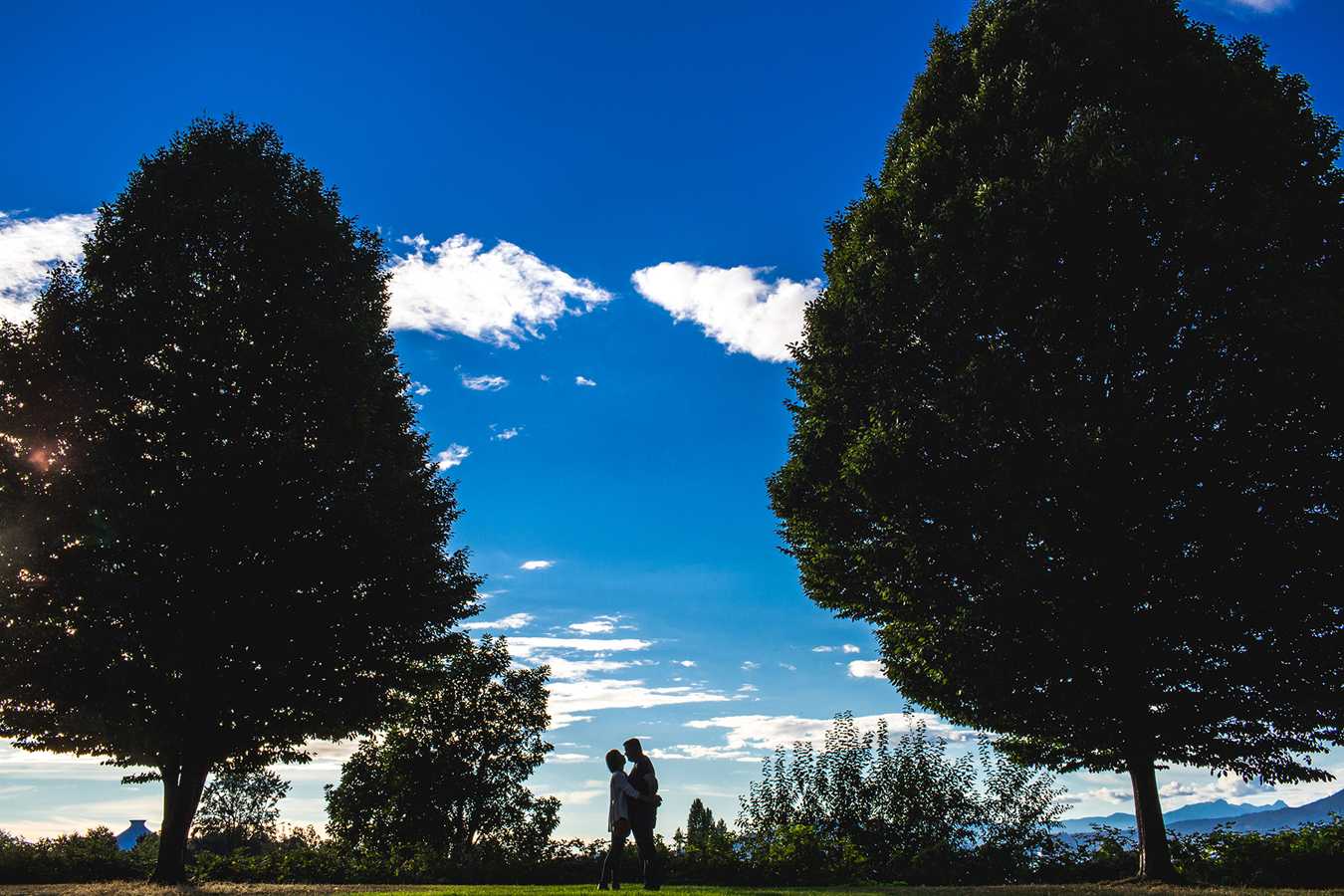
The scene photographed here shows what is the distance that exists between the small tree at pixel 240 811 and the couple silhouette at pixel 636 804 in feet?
227

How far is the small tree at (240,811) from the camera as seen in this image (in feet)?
212

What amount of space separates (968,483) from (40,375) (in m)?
18.2

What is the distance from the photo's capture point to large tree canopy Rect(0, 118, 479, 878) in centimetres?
1251

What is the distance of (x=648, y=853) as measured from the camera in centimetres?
1030

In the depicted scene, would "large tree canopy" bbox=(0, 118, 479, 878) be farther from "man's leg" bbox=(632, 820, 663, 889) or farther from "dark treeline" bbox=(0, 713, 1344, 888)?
"man's leg" bbox=(632, 820, 663, 889)

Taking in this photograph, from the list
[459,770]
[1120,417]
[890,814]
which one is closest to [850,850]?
[890,814]

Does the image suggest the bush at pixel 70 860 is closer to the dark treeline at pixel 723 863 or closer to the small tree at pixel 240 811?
the dark treeline at pixel 723 863

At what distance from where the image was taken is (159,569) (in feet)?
42.4

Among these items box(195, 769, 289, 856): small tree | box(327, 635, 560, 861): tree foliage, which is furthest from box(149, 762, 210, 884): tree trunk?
box(195, 769, 289, 856): small tree

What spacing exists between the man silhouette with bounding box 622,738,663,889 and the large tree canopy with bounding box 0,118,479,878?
7405mm

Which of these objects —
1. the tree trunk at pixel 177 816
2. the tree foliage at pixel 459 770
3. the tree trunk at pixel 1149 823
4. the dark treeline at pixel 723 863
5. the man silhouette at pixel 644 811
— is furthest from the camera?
the tree foliage at pixel 459 770

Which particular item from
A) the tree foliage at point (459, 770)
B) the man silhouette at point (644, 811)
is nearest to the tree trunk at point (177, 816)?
the man silhouette at point (644, 811)

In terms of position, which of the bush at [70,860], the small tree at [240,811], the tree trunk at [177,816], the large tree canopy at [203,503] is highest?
the large tree canopy at [203,503]

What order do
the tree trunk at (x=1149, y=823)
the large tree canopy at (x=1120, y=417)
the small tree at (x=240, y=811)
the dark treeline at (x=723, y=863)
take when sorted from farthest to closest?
the small tree at (x=240, y=811) < the dark treeline at (x=723, y=863) < the tree trunk at (x=1149, y=823) < the large tree canopy at (x=1120, y=417)
